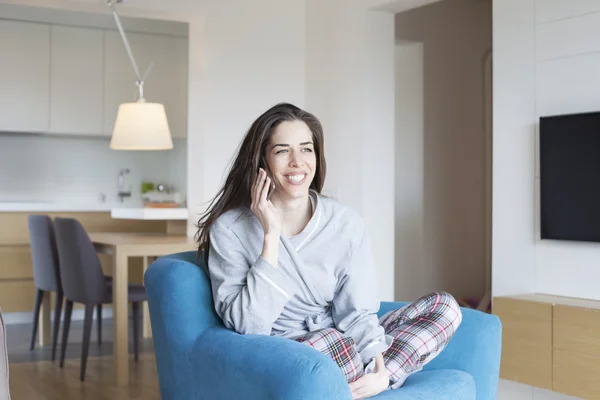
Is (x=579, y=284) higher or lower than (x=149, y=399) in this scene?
higher

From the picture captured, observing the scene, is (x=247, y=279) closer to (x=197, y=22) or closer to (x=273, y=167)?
(x=273, y=167)

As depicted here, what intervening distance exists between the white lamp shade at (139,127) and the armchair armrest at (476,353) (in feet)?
11.0

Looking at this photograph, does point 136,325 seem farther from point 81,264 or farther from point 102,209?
point 102,209

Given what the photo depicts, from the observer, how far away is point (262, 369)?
1.89m

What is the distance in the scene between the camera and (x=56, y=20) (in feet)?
23.4

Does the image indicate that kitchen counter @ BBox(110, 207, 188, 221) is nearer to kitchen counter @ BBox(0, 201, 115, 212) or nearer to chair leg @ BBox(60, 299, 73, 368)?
chair leg @ BBox(60, 299, 73, 368)

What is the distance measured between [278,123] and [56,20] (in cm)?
543

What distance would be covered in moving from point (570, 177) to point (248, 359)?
7.30 ft

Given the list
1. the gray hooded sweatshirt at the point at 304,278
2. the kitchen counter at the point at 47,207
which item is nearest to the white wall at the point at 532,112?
the gray hooded sweatshirt at the point at 304,278

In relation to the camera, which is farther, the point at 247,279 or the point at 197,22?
the point at 197,22

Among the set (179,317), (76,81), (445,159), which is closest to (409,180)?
(445,159)

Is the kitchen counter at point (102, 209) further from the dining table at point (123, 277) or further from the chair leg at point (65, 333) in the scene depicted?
the chair leg at point (65, 333)

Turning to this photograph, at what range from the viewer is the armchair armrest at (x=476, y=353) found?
93.7 inches

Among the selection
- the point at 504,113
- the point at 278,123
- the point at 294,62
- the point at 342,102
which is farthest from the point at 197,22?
the point at 278,123
